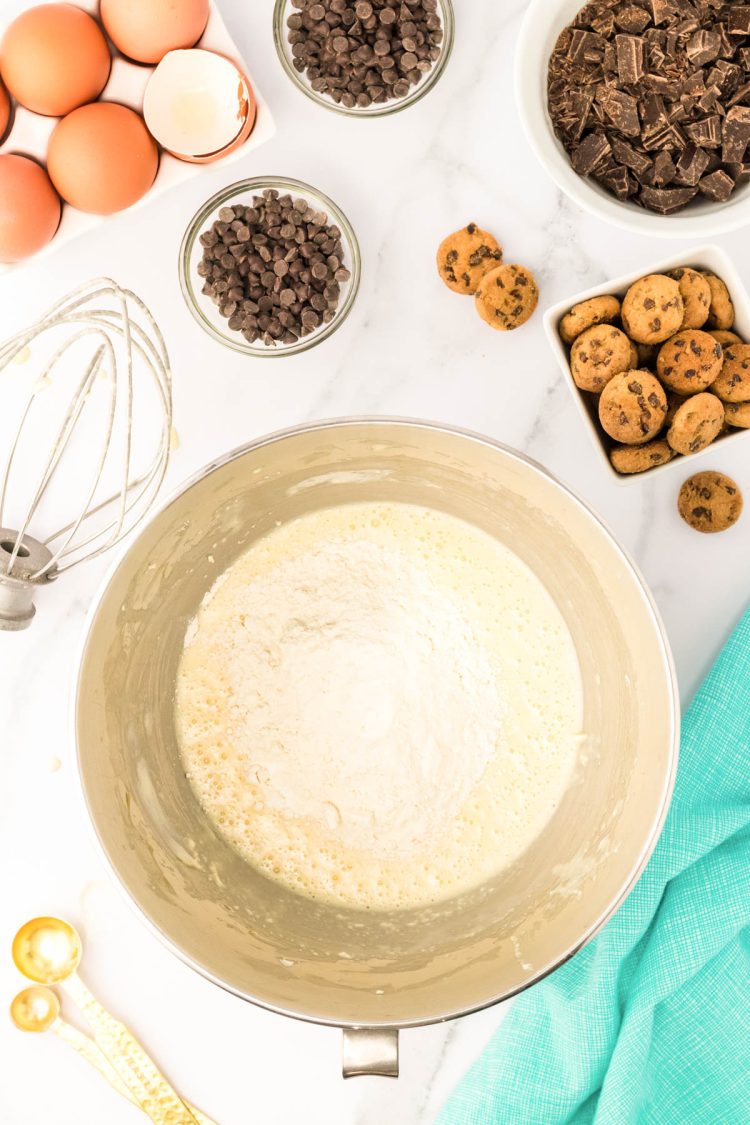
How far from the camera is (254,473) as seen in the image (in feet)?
→ 3.18

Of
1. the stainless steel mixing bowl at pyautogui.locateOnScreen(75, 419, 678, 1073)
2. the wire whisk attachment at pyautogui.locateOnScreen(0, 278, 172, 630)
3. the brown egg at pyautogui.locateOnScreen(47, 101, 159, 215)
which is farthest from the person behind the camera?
the wire whisk attachment at pyautogui.locateOnScreen(0, 278, 172, 630)

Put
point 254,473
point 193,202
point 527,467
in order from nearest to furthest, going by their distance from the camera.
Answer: point 527,467 < point 254,473 < point 193,202

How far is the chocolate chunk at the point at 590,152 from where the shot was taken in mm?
948

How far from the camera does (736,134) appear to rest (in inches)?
36.4

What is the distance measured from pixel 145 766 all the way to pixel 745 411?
0.75 meters

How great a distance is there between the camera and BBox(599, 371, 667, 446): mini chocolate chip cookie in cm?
91

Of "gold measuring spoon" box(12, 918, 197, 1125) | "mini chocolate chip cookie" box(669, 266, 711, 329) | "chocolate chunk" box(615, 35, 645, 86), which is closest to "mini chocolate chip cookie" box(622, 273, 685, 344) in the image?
"mini chocolate chip cookie" box(669, 266, 711, 329)

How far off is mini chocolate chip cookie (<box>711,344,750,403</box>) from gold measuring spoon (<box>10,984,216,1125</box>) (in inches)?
41.5

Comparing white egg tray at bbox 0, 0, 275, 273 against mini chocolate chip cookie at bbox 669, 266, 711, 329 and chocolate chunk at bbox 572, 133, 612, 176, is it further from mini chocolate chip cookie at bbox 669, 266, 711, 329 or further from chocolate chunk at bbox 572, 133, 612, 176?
mini chocolate chip cookie at bbox 669, 266, 711, 329

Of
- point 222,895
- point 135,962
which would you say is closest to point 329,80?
point 222,895

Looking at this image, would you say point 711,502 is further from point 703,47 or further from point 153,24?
point 153,24

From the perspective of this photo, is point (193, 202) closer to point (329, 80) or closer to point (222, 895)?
point (329, 80)

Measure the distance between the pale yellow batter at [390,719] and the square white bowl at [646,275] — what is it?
0.61 feet

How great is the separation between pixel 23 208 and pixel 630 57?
0.66 m
